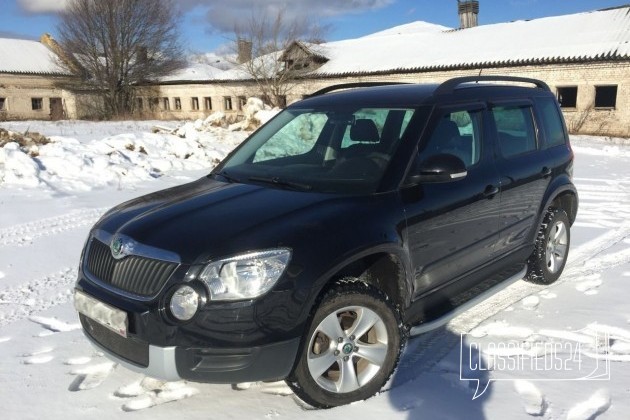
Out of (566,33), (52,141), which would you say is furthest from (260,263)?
(566,33)

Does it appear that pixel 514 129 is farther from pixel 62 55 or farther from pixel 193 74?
pixel 62 55

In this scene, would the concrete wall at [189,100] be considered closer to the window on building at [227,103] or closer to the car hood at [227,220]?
the window on building at [227,103]

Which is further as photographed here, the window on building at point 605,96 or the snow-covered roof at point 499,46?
the snow-covered roof at point 499,46

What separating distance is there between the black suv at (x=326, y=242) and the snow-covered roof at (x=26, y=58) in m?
45.3

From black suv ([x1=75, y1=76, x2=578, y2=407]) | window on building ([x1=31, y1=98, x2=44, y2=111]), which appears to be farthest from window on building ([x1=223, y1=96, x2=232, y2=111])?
black suv ([x1=75, y1=76, x2=578, y2=407])

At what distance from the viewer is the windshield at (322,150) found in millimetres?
3391

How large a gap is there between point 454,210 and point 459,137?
61cm

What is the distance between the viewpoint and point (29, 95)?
42.3 m

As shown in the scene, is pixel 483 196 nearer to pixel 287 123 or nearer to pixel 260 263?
pixel 287 123

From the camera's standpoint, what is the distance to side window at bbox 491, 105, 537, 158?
4.19 metres

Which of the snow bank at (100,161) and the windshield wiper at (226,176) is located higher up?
the windshield wiper at (226,176)

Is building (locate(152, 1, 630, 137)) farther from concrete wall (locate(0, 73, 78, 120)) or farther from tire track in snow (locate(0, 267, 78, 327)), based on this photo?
concrete wall (locate(0, 73, 78, 120))

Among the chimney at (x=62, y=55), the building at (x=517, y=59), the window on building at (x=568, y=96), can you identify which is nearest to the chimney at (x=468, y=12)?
the building at (x=517, y=59)

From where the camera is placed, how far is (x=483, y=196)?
3832 mm
